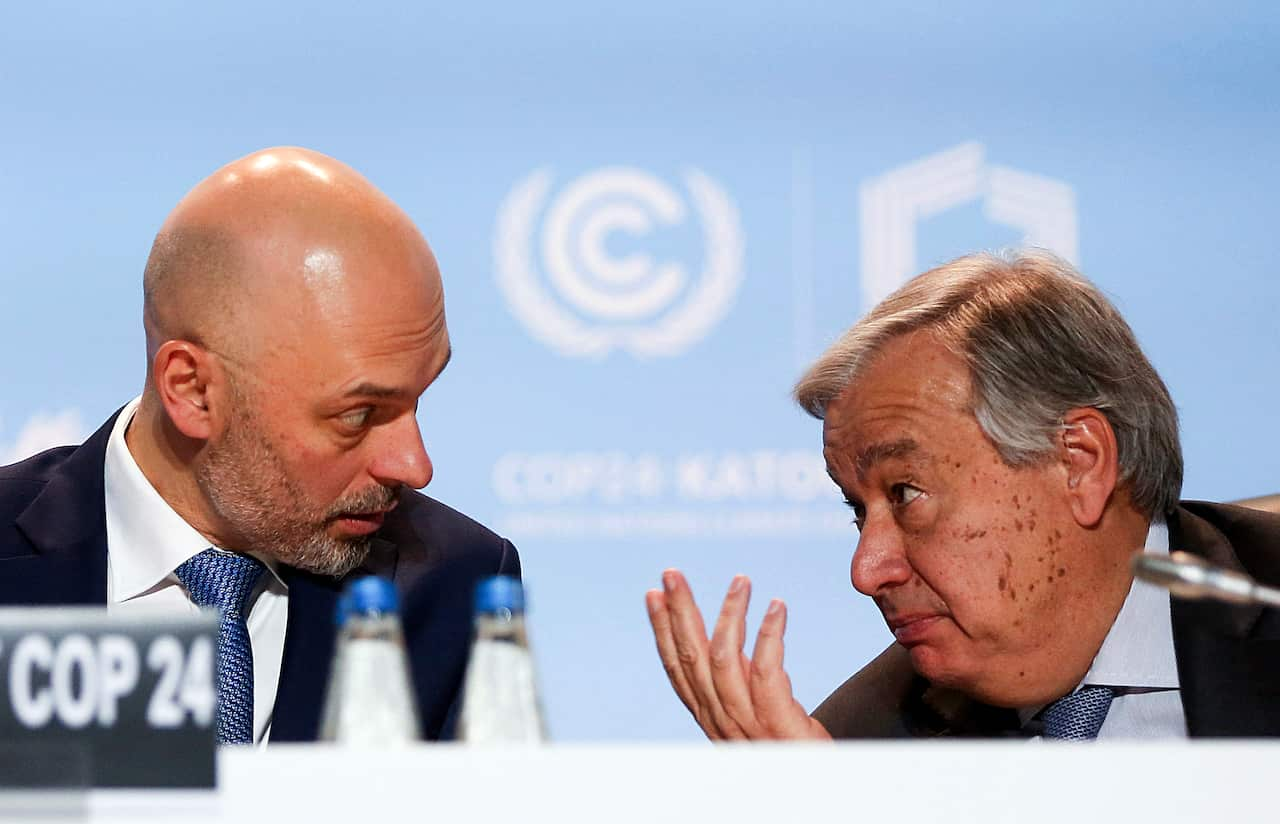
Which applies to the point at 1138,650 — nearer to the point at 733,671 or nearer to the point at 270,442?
the point at 733,671

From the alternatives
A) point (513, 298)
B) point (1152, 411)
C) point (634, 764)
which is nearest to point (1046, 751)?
point (634, 764)

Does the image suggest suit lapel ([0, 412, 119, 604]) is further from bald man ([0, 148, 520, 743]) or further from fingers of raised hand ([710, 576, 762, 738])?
fingers of raised hand ([710, 576, 762, 738])

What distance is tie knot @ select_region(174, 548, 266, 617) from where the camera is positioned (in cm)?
185

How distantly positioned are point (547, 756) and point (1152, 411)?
1.17 meters

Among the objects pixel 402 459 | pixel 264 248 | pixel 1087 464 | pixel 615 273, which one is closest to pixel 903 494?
pixel 1087 464

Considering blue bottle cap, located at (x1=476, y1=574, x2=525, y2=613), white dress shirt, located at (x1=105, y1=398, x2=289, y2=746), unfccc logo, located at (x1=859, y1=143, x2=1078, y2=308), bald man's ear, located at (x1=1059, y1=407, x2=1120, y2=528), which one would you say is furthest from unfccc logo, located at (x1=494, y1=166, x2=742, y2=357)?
blue bottle cap, located at (x1=476, y1=574, x2=525, y2=613)

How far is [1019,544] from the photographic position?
172 centimetres

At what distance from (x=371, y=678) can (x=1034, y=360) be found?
953 millimetres

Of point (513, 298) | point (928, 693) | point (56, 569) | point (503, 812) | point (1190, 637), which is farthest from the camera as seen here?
point (513, 298)

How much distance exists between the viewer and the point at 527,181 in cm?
314

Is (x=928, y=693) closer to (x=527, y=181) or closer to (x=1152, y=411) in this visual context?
(x=1152, y=411)

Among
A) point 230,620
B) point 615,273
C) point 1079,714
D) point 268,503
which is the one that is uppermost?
point 615,273

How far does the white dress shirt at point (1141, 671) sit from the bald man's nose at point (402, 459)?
0.85 meters

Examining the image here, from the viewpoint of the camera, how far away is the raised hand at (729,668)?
1.68 meters
